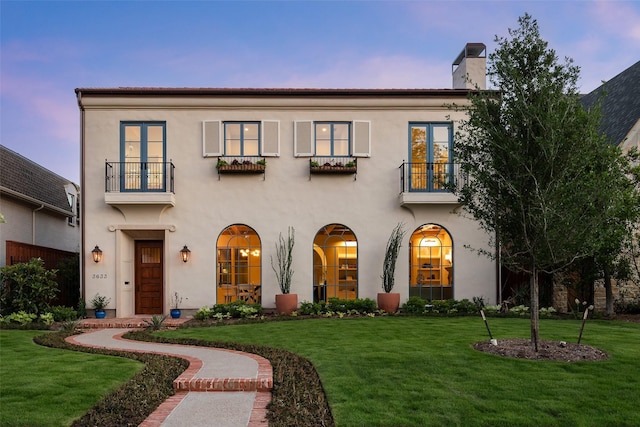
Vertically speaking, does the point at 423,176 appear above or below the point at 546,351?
above

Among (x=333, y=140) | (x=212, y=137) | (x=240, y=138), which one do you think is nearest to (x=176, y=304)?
(x=212, y=137)

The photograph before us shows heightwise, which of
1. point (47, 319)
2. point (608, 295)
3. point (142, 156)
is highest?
point (142, 156)

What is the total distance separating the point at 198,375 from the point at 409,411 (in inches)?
120

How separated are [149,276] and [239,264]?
2.96 m

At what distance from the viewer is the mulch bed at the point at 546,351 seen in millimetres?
7043

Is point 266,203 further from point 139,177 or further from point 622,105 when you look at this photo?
point 622,105

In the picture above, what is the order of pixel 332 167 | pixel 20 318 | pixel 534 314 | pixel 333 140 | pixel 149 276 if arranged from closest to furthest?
pixel 534 314 < pixel 20 318 < pixel 332 167 < pixel 333 140 < pixel 149 276

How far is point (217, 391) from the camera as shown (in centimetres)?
600

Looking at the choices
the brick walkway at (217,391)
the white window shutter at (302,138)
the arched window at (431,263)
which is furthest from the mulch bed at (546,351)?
the white window shutter at (302,138)

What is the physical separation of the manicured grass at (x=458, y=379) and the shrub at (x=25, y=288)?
627cm

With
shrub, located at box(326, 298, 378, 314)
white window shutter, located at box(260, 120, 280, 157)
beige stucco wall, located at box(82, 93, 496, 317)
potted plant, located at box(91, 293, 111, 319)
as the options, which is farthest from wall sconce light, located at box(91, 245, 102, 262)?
shrub, located at box(326, 298, 378, 314)

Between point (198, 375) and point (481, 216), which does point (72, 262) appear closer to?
point (198, 375)

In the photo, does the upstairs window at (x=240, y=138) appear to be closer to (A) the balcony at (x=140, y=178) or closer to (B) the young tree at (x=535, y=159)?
(A) the balcony at (x=140, y=178)

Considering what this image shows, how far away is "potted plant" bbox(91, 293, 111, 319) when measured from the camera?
44.0 feet
